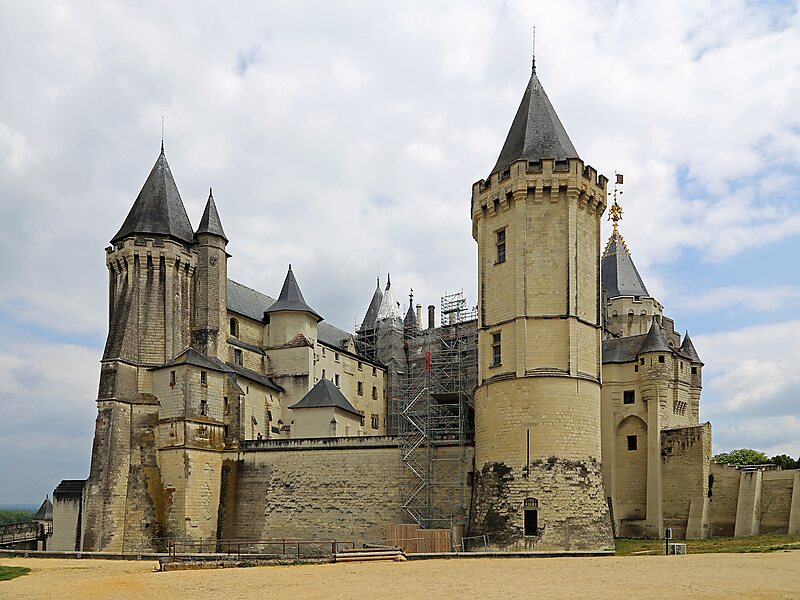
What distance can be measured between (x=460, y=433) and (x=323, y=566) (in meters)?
11.5

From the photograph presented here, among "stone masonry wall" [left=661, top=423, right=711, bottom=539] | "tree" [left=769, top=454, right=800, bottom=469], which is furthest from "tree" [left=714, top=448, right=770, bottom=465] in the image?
"stone masonry wall" [left=661, top=423, right=711, bottom=539]

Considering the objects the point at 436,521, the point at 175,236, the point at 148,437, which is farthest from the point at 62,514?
the point at 436,521

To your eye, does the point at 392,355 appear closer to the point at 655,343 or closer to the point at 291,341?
the point at 291,341

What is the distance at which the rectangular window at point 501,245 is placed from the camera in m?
37.3

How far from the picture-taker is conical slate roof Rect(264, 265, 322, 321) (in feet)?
183

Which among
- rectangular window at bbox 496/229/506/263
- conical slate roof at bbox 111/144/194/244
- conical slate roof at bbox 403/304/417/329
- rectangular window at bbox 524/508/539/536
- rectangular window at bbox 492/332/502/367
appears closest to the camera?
rectangular window at bbox 524/508/539/536

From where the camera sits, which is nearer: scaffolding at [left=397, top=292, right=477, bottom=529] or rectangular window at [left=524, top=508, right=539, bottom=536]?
rectangular window at [left=524, top=508, right=539, bottom=536]

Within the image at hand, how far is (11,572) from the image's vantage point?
96.3 feet

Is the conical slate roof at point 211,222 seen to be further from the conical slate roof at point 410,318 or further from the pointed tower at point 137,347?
the conical slate roof at point 410,318

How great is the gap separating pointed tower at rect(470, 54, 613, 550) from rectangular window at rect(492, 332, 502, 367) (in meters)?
0.06

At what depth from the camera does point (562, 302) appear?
117 feet

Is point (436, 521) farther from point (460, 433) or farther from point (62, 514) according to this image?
point (62, 514)

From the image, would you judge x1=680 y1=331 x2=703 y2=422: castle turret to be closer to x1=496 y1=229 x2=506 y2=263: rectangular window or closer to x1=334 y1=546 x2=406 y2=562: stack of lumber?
x1=496 y1=229 x2=506 y2=263: rectangular window

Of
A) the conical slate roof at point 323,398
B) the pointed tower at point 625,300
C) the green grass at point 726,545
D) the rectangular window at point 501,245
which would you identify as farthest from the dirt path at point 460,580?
the pointed tower at point 625,300
